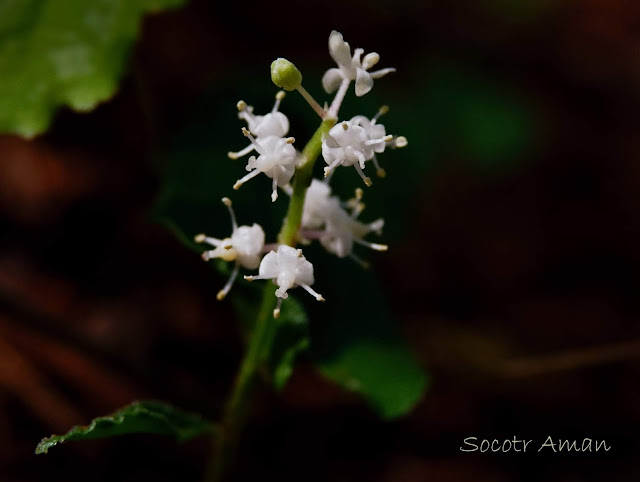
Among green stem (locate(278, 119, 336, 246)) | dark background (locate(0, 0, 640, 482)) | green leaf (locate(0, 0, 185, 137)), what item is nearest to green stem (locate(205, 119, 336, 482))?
green stem (locate(278, 119, 336, 246))

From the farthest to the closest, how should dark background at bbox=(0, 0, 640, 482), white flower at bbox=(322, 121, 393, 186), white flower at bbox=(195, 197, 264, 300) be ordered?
dark background at bbox=(0, 0, 640, 482), white flower at bbox=(195, 197, 264, 300), white flower at bbox=(322, 121, 393, 186)

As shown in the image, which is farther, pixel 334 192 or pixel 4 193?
pixel 4 193

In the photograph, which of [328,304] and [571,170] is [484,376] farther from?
[571,170]

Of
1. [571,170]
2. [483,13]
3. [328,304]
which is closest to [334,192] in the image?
[328,304]

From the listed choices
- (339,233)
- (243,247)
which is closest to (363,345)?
(339,233)

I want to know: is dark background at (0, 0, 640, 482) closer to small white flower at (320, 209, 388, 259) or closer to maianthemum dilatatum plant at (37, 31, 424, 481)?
maianthemum dilatatum plant at (37, 31, 424, 481)

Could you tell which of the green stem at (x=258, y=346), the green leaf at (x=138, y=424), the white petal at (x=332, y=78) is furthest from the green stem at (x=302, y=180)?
the green leaf at (x=138, y=424)

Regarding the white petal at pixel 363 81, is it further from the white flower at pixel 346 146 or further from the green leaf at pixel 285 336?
the green leaf at pixel 285 336

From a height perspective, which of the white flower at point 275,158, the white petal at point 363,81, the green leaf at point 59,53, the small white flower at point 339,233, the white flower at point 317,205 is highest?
the green leaf at point 59,53
